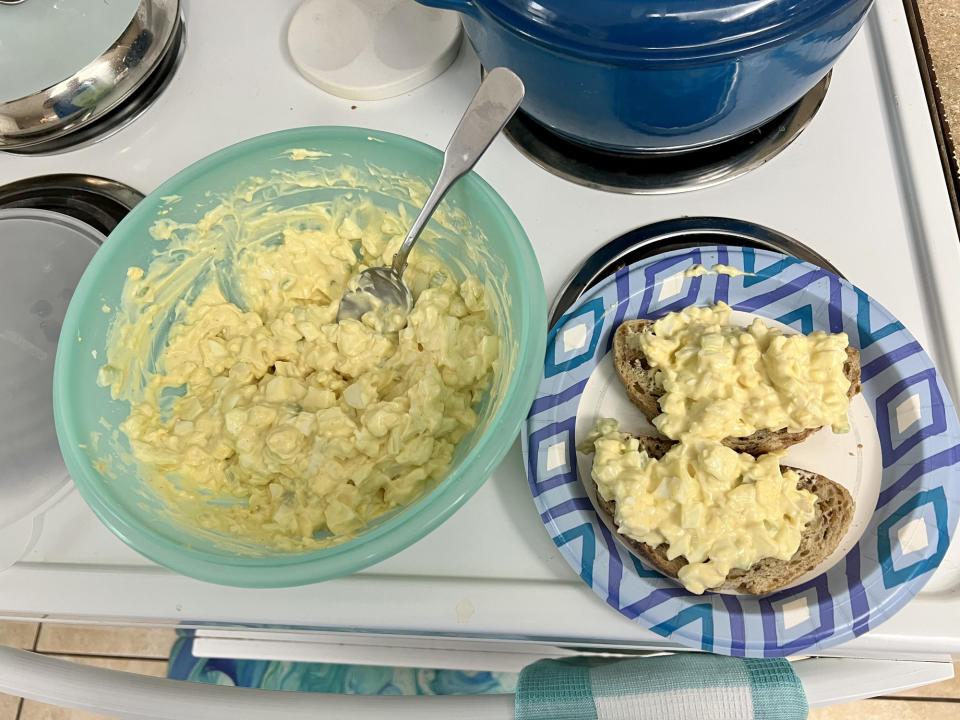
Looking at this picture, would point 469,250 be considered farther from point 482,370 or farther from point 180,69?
point 180,69

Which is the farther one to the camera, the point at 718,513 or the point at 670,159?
the point at 670,159

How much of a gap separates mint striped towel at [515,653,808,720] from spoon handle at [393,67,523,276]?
49cm

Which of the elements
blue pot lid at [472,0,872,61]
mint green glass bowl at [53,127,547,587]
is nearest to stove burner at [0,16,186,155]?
mint green glass bowl at [53,127,547,587]

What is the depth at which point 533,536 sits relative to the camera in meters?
0.72

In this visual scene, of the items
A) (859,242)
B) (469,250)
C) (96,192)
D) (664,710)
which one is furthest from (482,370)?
(96,192)

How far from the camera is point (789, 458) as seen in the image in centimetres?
72

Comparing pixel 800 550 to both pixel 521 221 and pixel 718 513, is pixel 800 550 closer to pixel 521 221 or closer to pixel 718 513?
pixel 718 513

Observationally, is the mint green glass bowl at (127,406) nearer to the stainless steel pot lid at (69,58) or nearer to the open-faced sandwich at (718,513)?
the open-faced sandwich at (718,513)

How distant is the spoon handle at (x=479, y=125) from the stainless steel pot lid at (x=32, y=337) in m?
0.47

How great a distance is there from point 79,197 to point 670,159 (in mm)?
747

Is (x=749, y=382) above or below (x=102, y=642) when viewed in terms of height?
above

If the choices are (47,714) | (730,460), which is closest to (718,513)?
(730,460)

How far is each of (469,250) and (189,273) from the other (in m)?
0.32

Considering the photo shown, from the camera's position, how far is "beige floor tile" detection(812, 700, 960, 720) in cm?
132
